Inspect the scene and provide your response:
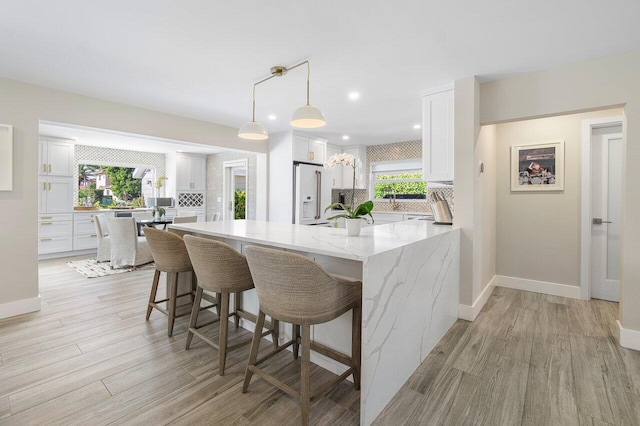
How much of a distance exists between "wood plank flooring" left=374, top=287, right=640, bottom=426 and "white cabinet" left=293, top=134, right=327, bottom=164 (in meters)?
3.70

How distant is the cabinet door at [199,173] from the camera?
301 inches

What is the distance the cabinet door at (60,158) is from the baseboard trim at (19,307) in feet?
12.3

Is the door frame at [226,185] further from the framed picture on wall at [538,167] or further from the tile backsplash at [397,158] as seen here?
the framed picture on wall at [538,167]

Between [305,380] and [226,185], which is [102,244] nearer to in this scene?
[226,185]

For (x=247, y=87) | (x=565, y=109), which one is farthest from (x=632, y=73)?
(x=247, y=87)

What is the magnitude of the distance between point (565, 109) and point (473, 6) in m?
1.56

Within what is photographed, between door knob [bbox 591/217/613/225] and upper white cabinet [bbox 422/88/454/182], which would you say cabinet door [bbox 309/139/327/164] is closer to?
upper white cabinet [bbox 422/88/454/182]

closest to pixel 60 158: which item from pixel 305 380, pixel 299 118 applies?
pixel 299 118

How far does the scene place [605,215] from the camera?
11.4 ft

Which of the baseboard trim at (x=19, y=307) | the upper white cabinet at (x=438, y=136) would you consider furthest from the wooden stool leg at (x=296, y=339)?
the baseboard trim at (x=19, y=307)

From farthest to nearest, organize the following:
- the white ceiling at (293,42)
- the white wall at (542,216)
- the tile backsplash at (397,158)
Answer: the tile backsplash at (397,158) < the white wall at (542,216) < the white ceiling at (293,42)

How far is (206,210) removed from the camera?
786cm

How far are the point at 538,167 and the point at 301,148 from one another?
3.58 metres

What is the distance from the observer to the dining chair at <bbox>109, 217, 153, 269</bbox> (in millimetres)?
4867
